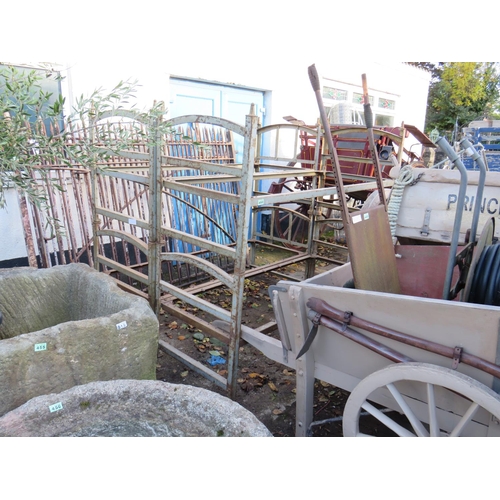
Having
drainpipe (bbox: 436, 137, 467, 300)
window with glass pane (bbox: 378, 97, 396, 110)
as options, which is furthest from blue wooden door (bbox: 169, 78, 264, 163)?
window with glass pane (bbox: 378, 97, 396, 110)

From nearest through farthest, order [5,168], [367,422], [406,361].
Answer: [5,168] → [406,361] → [367,422]

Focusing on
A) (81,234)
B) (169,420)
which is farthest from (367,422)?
(81,234)

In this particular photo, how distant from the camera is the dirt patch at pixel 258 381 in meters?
2.92

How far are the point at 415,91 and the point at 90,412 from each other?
44.6ft

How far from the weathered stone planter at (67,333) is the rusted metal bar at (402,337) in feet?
A: 3.04

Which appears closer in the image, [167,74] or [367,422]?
[367,422]

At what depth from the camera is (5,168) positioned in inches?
64.9

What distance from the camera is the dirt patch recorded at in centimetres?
292

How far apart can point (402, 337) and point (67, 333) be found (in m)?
1.57

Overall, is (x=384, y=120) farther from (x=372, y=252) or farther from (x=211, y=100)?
(x=372, y=252)

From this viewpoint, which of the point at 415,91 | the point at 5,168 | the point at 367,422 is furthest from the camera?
the point at 415,91

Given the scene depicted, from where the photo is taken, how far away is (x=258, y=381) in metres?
3.39

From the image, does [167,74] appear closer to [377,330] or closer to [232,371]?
[232,371]

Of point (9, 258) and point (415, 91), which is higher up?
point (415, 91)
